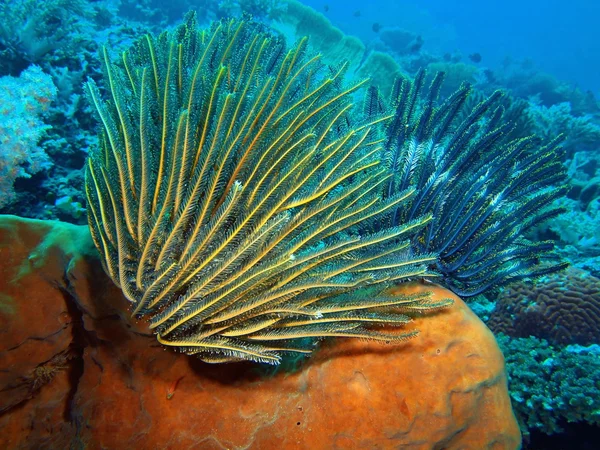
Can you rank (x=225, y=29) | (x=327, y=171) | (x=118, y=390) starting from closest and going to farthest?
(x=327, y=171) < (x=118, y=390) < (x=225, y=29)

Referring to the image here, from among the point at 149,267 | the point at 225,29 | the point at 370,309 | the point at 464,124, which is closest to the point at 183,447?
the point at 149,267

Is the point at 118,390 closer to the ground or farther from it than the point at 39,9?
closer to the ground

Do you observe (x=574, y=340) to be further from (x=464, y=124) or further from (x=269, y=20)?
(x=269, y=20)

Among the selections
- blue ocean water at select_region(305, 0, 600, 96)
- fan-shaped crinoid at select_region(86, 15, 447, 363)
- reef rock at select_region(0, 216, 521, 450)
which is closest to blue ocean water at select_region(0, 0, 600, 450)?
fan-shaped crinoid at select_region(86, 15, 447, 363)

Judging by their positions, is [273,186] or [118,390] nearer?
[273,186]

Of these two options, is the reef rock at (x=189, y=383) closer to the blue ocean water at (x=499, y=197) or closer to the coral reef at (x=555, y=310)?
the blue ocean water at (x=499, y=197)

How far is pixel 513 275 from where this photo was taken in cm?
371

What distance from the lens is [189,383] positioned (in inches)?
115

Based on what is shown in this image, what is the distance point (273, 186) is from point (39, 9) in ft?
37.8

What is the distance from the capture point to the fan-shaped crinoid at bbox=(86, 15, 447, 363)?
2240mm

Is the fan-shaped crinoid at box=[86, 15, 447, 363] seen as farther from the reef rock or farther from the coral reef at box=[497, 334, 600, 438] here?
the coral reef at box=[497, 334, 600, 438]

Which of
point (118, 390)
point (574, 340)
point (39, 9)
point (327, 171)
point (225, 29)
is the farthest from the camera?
point (39, 9)

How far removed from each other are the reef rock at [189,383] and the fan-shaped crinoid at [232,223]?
43cm

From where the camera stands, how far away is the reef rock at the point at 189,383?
9.29 feet
